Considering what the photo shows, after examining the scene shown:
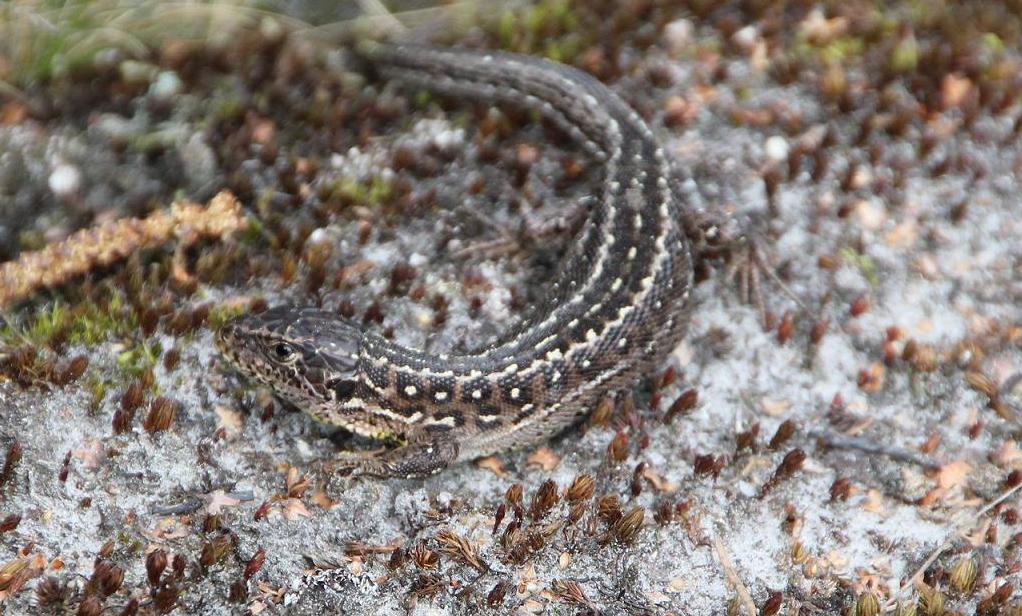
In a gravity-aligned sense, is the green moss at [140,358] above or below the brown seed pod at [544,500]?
above

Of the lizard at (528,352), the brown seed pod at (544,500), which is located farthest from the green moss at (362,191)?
the brown seed pod at (544,500)

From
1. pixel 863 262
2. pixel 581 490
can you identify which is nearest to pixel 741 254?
pixel 863 262

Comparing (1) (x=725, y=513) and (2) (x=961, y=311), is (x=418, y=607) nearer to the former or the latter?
(1) (x=725, y=513)

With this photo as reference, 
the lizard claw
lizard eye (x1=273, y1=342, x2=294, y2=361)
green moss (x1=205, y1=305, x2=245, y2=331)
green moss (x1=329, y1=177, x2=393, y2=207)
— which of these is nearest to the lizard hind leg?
lizard eye (x1=273, y1=342, x2=294, y2=361)

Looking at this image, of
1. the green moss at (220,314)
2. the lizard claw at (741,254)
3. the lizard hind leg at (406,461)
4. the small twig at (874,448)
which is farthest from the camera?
the lizard claw at (741,254)

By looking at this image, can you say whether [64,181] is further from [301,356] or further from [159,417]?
[301,356]

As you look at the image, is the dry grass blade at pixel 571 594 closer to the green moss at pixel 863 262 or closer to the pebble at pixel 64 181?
the green moss at pixel 863 262

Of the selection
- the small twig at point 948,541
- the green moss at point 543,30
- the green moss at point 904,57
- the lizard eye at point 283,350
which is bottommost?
the small twig at point 948,541
